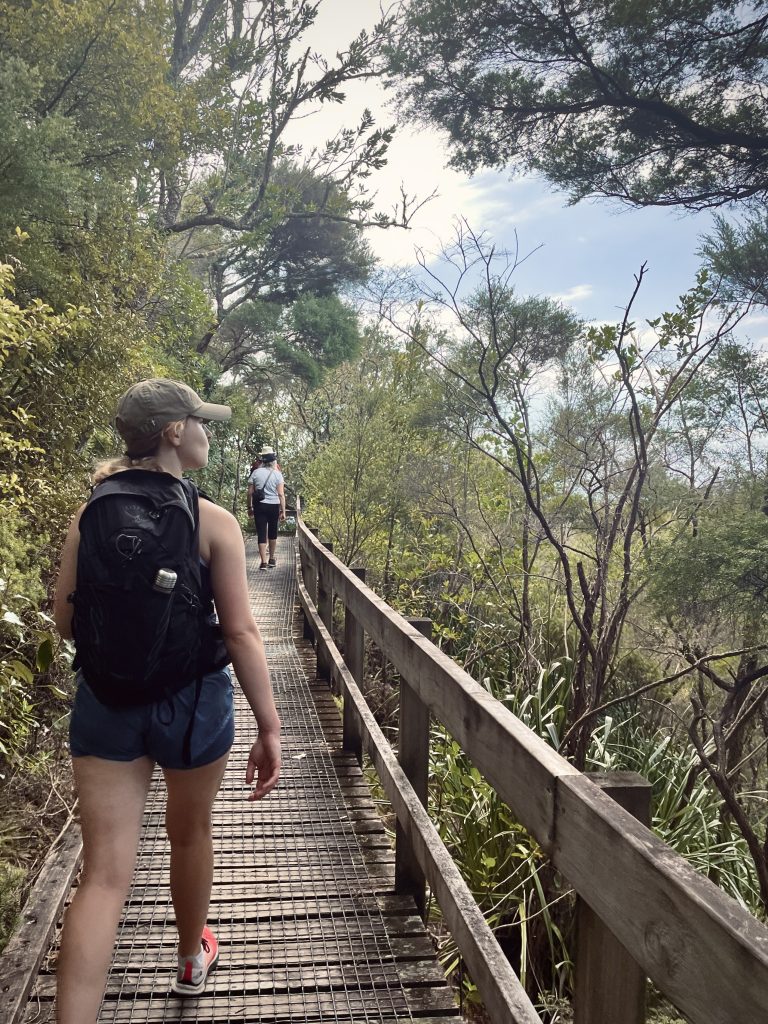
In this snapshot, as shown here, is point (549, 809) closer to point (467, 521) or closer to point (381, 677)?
point (381, 677)

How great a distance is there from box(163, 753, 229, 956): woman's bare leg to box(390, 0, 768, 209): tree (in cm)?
740

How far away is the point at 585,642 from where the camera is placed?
530cm

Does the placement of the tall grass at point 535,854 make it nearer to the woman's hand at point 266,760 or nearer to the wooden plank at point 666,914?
the woman's hand at point 266,760

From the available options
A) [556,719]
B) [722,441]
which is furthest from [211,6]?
[556,719]

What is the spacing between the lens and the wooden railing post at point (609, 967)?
4.31ft

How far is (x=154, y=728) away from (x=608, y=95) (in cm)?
825

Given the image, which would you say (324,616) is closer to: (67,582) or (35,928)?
(35,928)

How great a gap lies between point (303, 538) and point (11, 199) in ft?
17.2

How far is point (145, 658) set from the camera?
1924 mm

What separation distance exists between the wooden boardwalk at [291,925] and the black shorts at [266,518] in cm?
934

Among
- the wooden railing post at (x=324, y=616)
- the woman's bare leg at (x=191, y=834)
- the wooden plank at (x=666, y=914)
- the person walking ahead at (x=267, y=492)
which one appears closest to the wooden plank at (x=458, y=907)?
the wooden plank at (x=666, y=914)

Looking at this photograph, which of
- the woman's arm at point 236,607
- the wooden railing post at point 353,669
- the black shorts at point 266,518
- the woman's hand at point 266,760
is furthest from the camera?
the black shorts at point 266,518

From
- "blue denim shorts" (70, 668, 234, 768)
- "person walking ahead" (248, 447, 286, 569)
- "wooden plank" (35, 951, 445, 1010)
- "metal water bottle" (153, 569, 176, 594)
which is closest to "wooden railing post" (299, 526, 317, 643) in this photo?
"person walking ahead" (248, 447, 286, 569)

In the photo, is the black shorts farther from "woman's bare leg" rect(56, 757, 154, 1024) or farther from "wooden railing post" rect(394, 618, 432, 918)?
"woman's bare leg" rect(56, 757, 154, 1024)
